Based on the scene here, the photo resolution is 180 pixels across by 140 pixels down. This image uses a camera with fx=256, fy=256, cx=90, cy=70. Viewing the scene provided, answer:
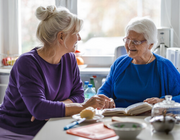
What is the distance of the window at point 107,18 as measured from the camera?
9.42 feet

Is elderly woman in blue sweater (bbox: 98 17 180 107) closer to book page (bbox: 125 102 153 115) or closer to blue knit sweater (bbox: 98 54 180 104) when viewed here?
blue knit sweater (bbox: 98 54 180 104)

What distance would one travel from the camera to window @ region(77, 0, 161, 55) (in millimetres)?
2871

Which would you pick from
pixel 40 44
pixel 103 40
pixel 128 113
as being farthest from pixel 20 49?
pixel 128 113

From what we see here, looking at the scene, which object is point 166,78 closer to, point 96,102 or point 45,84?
point 96,102

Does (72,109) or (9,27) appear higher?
(9,27)

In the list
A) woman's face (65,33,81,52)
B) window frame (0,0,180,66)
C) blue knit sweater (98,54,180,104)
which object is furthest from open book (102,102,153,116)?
window frame (0,0,180,66)

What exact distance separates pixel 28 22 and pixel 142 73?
1.85 meters

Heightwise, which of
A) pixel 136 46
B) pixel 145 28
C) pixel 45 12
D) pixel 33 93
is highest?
pixel 45 12

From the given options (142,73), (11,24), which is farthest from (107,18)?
(142,73)

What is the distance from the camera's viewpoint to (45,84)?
1.55 meters

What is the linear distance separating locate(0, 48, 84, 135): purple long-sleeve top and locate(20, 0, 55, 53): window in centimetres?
Answer: 155

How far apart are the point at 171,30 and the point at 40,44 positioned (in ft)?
4.81

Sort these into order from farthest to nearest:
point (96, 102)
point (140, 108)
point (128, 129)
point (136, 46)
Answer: point (136, 46), point (96, 102), point (140, 108), point (128, 129)

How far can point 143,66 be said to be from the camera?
6.00 feet
